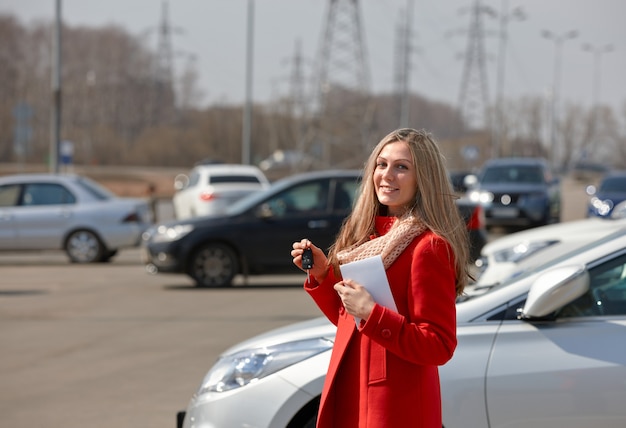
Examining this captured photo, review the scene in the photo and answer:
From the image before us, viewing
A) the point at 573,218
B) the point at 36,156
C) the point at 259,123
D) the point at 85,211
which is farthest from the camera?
the point at 259,123

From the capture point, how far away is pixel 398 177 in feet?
9.91

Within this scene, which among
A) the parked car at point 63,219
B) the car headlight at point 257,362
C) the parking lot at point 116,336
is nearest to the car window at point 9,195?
the parked car at point 63,219

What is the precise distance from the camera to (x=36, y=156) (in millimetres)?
86062

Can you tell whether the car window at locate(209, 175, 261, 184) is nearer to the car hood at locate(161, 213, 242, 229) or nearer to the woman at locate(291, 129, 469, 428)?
the car hood at locate(161, 213, 242, 229)

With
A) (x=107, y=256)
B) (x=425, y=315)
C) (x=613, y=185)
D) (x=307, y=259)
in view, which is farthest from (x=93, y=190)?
(x=425, y=315)

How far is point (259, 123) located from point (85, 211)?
77.4m

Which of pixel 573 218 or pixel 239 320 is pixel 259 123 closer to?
pixel 573 218

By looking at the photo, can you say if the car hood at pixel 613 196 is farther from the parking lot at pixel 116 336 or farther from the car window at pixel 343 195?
the car window at pixel 343 195

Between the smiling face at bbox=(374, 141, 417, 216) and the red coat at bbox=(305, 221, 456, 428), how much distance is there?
14 centimetres

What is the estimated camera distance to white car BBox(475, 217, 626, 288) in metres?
10.4

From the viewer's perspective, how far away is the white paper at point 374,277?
2.88m

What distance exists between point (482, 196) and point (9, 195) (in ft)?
38.6

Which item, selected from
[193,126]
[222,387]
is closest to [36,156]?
[193,126]

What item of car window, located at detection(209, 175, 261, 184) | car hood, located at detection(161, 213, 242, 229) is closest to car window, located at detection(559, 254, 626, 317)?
car hood, located at detection(161, 213, 242, 229)
